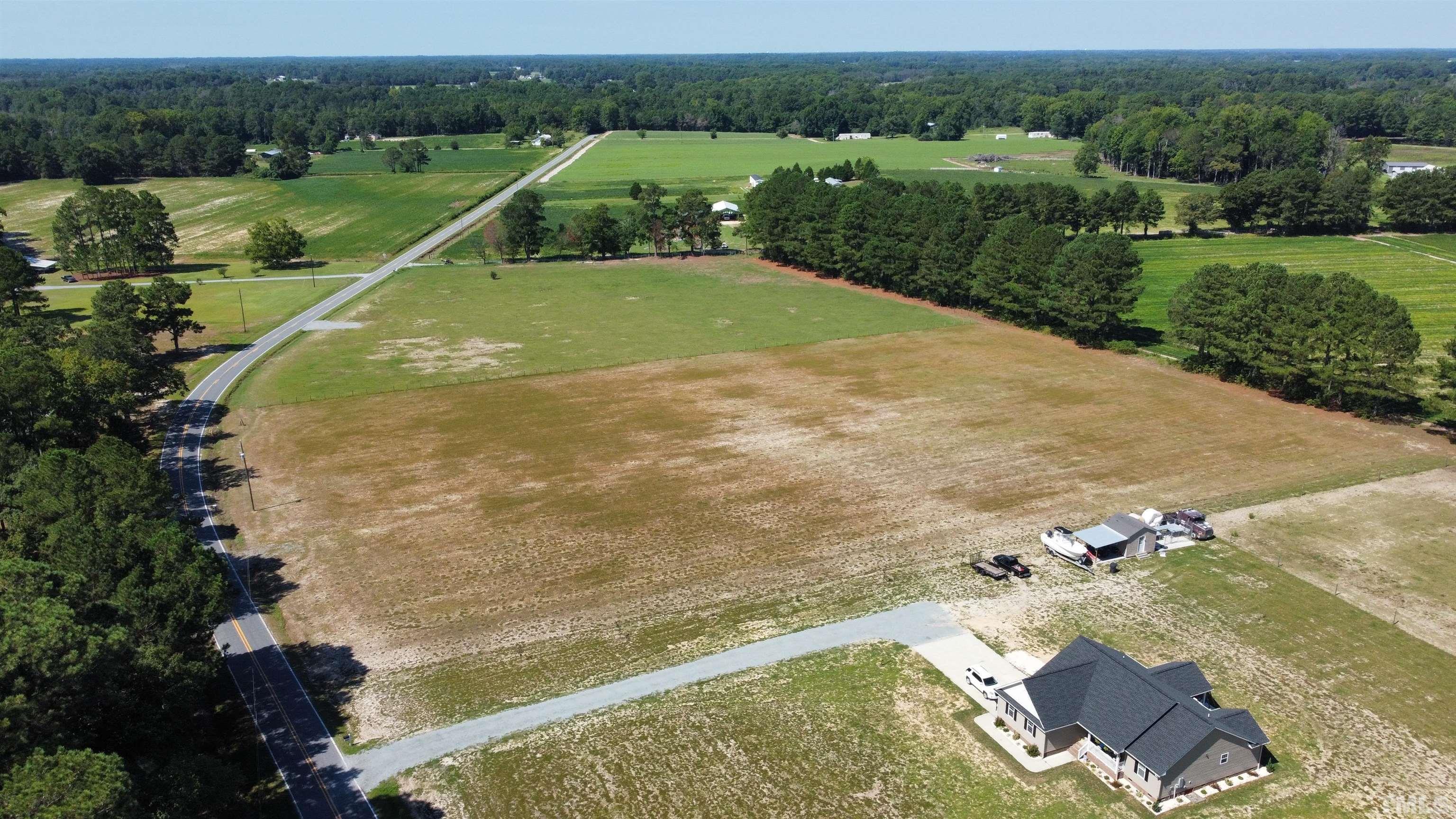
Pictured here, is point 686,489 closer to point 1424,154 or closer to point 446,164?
point 446,164

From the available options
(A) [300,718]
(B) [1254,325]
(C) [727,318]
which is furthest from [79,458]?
(B) [1254,325]

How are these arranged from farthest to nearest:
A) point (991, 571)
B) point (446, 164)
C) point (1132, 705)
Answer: point (446, 164) → point (991, 571) → point (1132, 705)

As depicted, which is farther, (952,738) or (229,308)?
(229,308)

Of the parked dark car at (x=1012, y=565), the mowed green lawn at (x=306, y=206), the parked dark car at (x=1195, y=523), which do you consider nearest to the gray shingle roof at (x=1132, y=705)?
the parked dark car at (x=1012, y=565)

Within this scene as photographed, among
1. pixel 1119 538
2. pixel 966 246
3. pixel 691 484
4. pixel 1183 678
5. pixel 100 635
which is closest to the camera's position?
pixel 100 635

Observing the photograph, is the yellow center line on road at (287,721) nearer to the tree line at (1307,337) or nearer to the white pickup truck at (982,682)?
the white pickup truck at (982,682)

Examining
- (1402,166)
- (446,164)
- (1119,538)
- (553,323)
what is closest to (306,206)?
(446,164)
